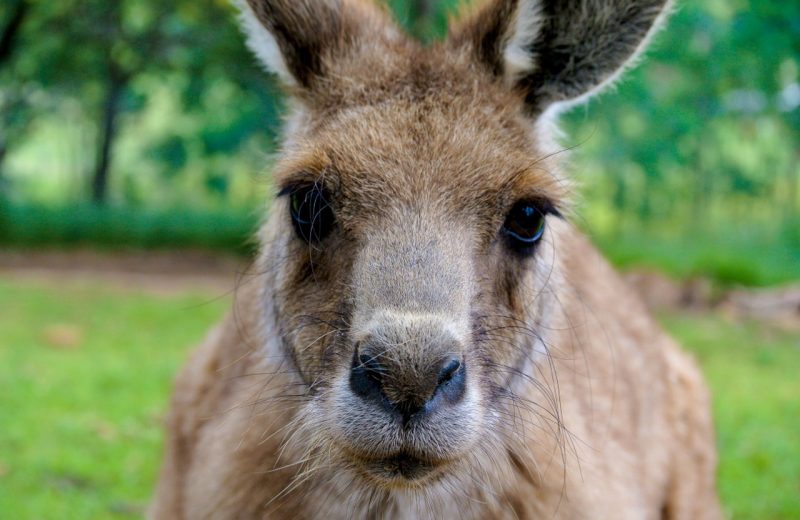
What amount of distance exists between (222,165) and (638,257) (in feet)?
36.2

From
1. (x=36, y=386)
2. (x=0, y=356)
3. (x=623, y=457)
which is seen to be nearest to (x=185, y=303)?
(x=0, y=356)

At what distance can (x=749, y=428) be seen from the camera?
32.1ft

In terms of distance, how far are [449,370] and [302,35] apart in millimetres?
1801

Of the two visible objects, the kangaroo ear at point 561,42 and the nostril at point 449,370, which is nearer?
the nostril at point 449,370

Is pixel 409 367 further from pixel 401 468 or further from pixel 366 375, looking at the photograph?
pixel 401 468

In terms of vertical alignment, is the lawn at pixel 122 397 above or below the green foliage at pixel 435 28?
below

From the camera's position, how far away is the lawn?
7.51m

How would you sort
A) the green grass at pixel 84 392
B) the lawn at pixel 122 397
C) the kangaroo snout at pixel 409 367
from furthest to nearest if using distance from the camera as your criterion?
the lawn at pixel 122 397 < the green grass at pixel 84 392 < the kangaroo snout at pixel 409 367

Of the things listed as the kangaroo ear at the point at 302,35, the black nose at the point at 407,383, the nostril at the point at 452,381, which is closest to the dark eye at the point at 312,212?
the kangaroo ear at the point at 302,35

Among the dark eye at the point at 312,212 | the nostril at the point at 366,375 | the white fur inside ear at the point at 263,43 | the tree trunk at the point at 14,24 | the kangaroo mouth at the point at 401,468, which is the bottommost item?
the kangaroo mouth at the point at 401,468

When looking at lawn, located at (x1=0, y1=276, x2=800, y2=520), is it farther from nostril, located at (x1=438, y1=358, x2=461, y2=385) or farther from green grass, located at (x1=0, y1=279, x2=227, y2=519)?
nostril, located at (x1=438, y1=358, x2=461, y2=385)

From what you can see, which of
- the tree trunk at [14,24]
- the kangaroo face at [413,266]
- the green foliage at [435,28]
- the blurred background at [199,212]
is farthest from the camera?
the green foliage at [435,28]

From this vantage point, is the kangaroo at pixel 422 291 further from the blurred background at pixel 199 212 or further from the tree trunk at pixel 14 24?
the tree trunk at pixel 14 24

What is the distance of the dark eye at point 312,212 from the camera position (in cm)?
351
